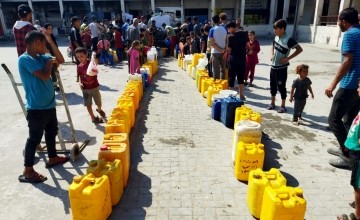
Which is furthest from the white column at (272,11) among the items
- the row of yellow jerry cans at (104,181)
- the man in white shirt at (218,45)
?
the row of yellow jerry cans at (104,181)

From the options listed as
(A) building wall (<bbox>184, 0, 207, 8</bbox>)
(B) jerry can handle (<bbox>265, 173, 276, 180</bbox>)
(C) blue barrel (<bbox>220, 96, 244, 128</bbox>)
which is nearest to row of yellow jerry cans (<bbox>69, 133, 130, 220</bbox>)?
(B) jerry can handle (<bbox>265, 173, 276, 180</bbox>)

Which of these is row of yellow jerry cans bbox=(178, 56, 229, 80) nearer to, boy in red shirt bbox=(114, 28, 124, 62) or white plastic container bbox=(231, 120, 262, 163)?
boy in red shirt bbox=(114, 28, 124, 62)

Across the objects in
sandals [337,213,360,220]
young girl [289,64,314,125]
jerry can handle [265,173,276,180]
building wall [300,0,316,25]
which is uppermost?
building wall [300,0,316,25]

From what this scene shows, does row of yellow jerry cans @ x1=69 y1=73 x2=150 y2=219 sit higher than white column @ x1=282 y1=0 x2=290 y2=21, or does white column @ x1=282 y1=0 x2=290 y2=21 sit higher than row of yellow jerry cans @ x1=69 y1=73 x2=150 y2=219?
white column @ x1=282 y1=0 x2=290 y2=21

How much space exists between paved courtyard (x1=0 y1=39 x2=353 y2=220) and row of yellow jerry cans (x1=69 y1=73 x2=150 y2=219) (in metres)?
0.27

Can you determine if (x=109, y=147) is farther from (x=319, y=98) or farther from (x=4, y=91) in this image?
(x=4, y=91)

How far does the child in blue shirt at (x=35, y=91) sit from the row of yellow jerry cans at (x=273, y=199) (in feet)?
9.34

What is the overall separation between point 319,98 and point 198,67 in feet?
12.5

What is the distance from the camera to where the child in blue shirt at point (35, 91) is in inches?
134

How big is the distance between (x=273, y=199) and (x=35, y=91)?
3185mm

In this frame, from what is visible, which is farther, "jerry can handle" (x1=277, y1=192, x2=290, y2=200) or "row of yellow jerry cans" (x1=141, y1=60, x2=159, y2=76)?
"row of yellow jerry cans" (x1=141, y1=60, x2=159, y2=76)

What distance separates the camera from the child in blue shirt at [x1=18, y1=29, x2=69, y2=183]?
3.40 metres

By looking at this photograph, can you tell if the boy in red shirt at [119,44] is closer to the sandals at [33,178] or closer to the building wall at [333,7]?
the sandals at [33,178]

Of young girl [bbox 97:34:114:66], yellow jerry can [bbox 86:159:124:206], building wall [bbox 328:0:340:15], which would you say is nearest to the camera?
yellow jerry can [bbox 86:159:124:206]
